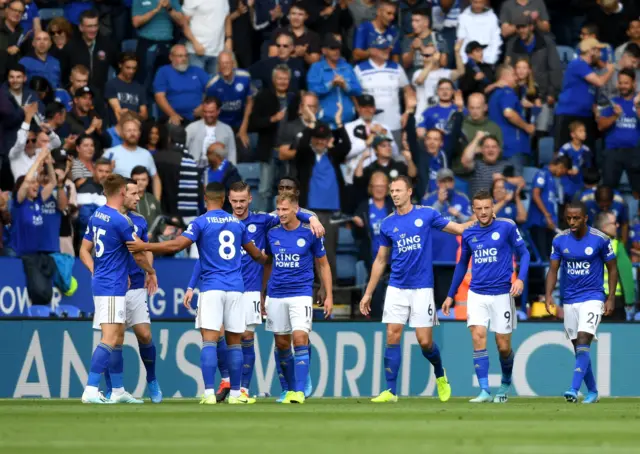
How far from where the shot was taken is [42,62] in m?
21.9

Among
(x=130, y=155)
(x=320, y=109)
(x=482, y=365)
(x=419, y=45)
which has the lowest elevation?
(x=482, y=365)

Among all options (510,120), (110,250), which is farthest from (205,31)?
(110,250)

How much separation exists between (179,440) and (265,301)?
6.32 metres

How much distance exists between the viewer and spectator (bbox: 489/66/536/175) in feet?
78.1

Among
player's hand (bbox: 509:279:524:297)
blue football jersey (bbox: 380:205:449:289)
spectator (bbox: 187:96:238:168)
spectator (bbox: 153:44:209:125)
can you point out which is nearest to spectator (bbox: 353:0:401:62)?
spectator (bbox: 153:44:209:125)

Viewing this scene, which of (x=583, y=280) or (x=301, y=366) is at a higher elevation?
(x=583, y=280)

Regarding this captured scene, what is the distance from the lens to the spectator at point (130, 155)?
20.4 m

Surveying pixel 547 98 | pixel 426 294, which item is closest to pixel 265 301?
pixel 426 294

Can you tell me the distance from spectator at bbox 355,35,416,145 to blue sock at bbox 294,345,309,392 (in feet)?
27.8

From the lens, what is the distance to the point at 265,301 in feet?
53.8

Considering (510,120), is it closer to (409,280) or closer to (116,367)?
(409,280)

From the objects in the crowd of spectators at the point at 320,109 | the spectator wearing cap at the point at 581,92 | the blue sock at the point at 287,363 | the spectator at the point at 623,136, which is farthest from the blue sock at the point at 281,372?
the spectator wearing cap at the point at 581,92

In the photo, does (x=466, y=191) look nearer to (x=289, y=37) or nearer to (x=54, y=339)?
(x=289, y=37)

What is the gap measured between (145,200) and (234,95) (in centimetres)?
364
